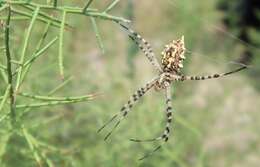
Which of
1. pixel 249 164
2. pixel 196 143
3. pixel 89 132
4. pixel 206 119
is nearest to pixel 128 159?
pixel 89 132

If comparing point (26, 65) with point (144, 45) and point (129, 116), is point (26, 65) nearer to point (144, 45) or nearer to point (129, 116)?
point (144, 45)

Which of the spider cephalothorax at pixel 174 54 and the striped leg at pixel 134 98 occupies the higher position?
the spider cephalothorax at pixel 174 54

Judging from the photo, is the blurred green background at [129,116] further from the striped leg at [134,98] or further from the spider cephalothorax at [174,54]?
the spider cephalothorax at [174,54]

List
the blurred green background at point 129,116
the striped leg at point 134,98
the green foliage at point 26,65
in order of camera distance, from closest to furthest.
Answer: the green foliage at point 26,65 < the striped leg at point 134,98 < the blurred green background at point 129,116

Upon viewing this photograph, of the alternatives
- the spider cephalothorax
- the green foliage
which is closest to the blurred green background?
the green foliage

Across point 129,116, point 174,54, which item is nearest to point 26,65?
point 174,54

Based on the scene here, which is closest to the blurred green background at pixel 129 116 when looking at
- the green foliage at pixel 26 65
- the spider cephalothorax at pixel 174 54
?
the green foliage at pixel 26 65

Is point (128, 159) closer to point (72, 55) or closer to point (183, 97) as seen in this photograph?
point (72, 55)
